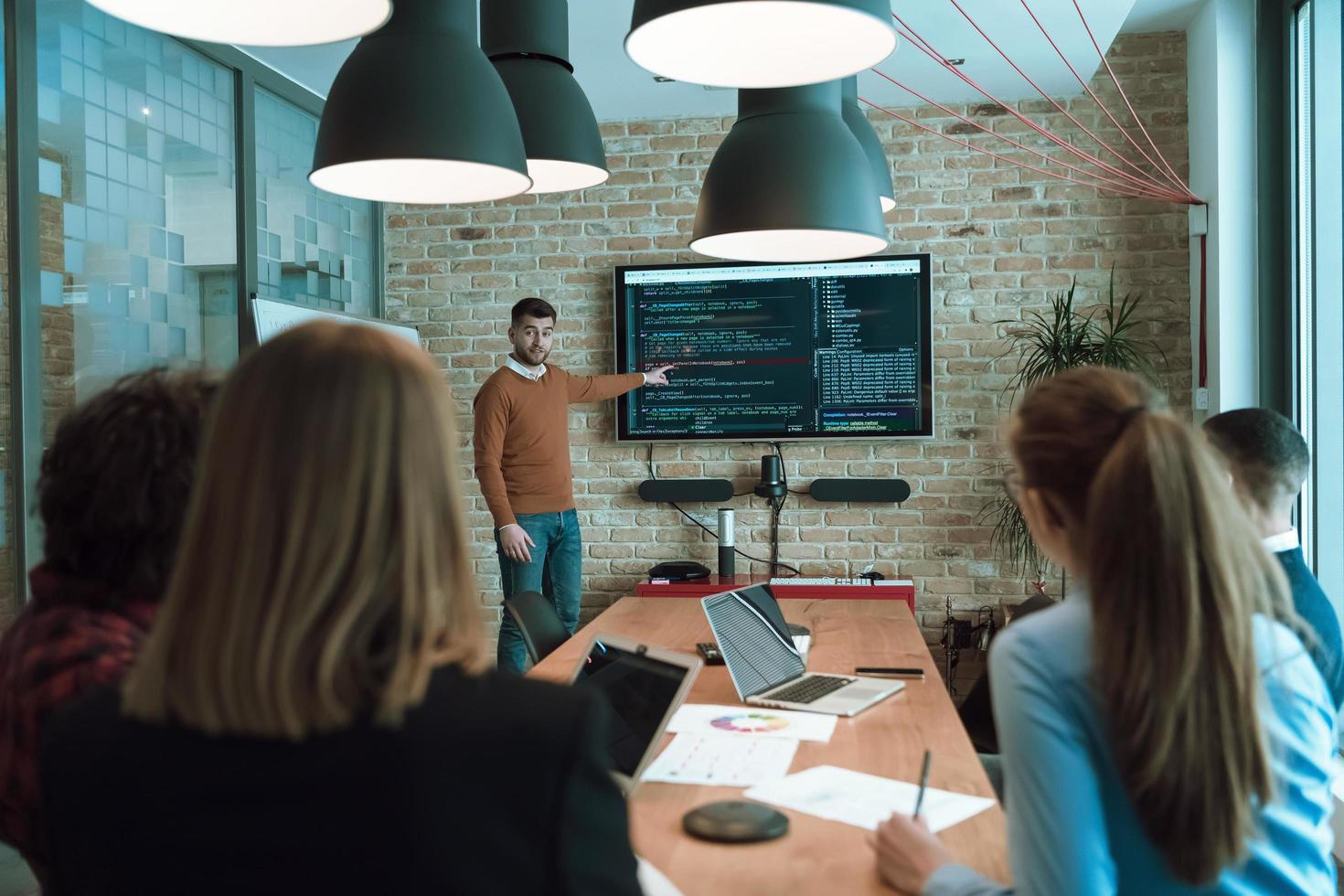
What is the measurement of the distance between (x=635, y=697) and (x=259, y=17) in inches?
45.5

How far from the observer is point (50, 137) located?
3.24 m

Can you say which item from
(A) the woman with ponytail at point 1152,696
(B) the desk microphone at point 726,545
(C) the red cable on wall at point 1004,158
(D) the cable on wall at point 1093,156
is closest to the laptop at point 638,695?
(A) the woman with ponytail at point 1152,696

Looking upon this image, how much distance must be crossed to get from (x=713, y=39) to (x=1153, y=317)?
12.4 ft

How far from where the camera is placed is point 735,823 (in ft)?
4.95

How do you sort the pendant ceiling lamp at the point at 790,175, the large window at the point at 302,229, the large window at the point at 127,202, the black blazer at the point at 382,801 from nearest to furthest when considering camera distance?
the black blazer at the point at 382,801, the pendant ceiling lamp at the point at 790,175, the large window at the point at 127,202, the large window at the point at 302,229

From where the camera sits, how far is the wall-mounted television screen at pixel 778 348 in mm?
4789

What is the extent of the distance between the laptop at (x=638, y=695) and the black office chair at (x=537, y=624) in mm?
1017

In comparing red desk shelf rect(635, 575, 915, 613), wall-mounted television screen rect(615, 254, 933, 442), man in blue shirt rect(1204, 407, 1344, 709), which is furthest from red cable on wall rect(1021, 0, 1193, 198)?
man in blue shirt rect(1204, 407, 1344, 709)

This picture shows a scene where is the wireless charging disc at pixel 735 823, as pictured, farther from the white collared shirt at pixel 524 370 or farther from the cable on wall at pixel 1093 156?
the cable on wall at pixel 1093 156

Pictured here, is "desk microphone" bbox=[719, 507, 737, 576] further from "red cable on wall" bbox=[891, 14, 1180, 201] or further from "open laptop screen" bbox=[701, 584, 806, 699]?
"open laptop screen" bbox=[701, 584, 806, 699]

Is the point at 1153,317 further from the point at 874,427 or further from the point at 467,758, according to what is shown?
the point at 467,758

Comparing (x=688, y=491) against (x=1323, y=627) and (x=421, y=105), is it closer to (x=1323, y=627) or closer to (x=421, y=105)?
(x=1323, y=627)

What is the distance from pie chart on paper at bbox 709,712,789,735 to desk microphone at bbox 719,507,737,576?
2.67 meters

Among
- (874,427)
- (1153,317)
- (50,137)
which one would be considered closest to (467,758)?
(50,137)
